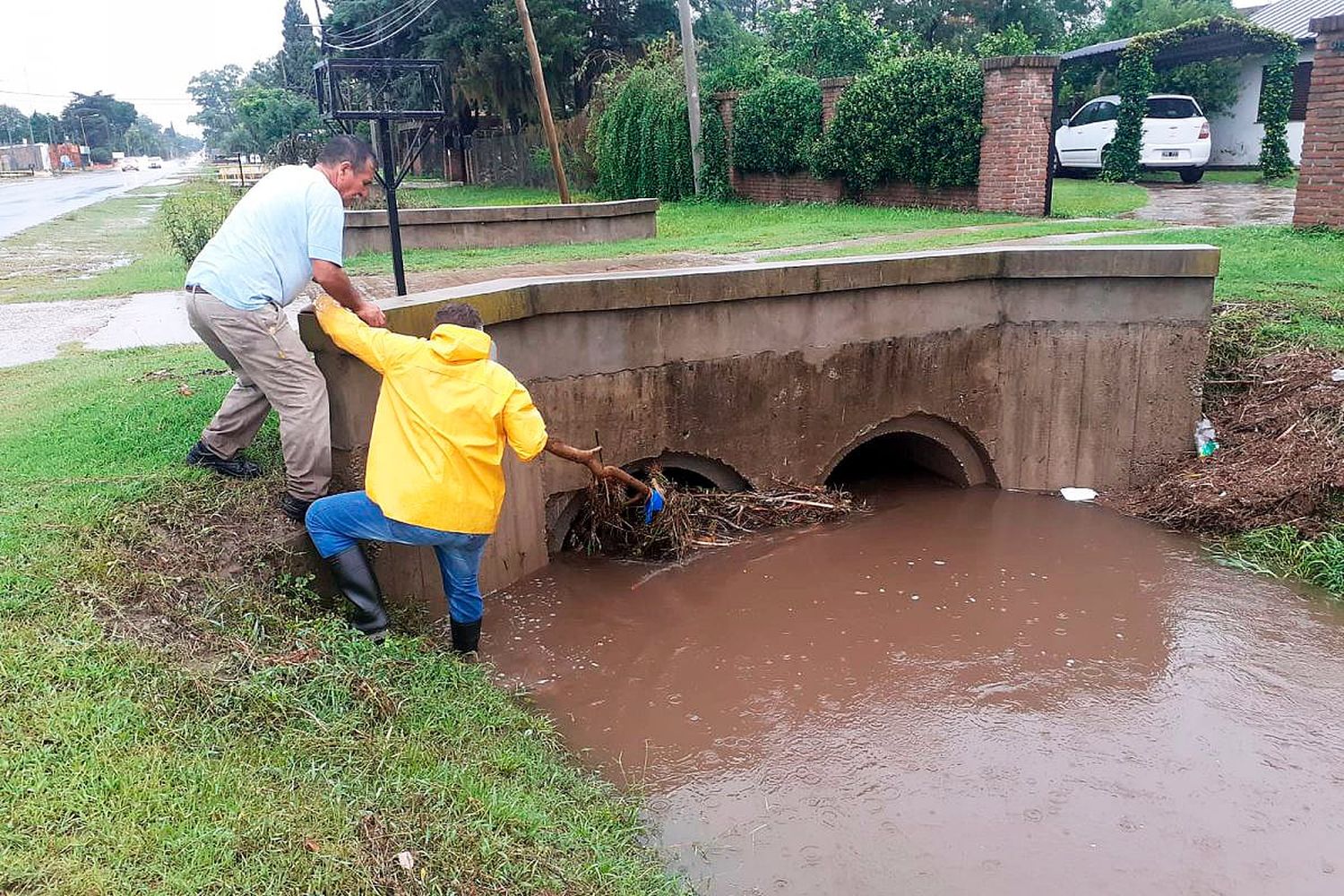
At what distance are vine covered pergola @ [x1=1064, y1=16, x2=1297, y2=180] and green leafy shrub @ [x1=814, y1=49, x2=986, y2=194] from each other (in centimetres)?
643

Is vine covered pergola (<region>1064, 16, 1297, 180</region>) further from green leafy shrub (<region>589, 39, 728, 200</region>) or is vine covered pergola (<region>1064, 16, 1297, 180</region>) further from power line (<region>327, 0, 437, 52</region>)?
power line (<region>327, 0, 437, 52</region>)

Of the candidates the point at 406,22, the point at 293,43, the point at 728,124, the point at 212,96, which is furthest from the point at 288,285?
the point at 212,96

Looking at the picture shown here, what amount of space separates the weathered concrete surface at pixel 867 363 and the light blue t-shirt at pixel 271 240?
1648mm

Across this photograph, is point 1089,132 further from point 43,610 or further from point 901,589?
point 43,610

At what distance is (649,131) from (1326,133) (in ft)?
46.9

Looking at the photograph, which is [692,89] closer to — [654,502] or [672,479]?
[672,479]

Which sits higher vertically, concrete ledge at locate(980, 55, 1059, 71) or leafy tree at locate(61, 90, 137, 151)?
leafy tree at locate(61, 90, 137, 151)

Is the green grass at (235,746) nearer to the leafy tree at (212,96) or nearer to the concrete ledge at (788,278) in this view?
the concrete ledge at (788,278)

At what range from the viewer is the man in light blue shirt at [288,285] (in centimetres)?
509

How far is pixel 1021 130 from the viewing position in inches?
588

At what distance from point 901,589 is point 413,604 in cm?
307

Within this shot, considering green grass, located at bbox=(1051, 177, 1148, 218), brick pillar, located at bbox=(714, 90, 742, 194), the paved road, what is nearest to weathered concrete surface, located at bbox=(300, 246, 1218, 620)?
green grass, located at bbox=(1051, 177, 1148, 218)

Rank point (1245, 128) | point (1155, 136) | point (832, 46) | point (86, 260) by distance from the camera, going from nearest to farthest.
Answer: point (86, 260) → point (1155, 136) → point (832, 46) → point (1245, 128)

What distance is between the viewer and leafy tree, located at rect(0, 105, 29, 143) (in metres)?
103
